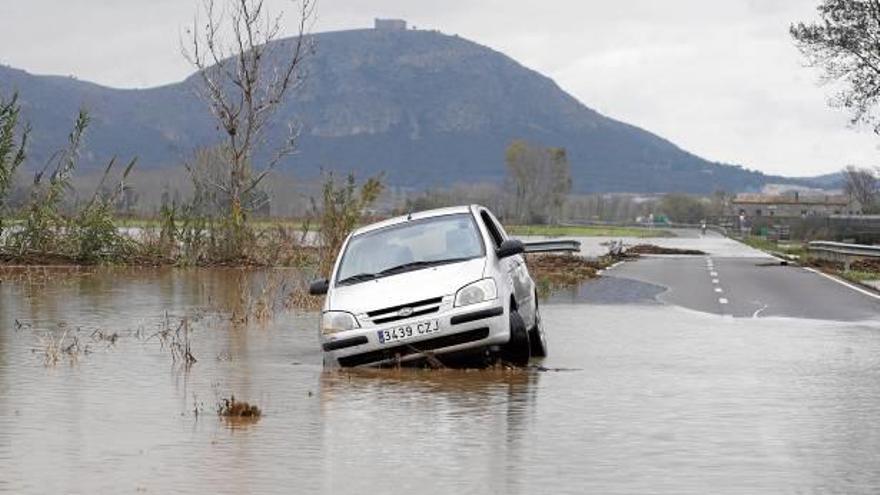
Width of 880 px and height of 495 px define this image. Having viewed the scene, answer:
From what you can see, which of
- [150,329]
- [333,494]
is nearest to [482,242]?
[150,329]

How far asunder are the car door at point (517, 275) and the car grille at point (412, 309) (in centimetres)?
111

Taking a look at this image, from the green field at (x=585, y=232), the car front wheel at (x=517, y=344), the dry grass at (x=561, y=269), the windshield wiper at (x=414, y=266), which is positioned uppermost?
the windshield wiper at (x=414, y=266)

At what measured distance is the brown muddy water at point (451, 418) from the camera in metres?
9.24

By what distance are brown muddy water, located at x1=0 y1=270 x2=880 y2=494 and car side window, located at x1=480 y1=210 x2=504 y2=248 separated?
147cm

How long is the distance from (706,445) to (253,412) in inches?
139

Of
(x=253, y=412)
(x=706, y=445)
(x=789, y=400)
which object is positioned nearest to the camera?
(x=706, y=445)

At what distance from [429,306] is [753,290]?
655 inches

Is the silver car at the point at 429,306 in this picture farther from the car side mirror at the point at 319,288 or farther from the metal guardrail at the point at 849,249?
the metal guardrail at the point at 849,249

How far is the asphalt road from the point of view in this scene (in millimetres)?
24734

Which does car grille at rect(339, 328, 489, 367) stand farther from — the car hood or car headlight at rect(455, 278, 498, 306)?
the car hood

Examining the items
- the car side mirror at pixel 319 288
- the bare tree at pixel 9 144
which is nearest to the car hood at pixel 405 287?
the car side mirror at pixel 319 288

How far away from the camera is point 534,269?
125 ft

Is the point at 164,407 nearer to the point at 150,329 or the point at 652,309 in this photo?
the point at 150,329

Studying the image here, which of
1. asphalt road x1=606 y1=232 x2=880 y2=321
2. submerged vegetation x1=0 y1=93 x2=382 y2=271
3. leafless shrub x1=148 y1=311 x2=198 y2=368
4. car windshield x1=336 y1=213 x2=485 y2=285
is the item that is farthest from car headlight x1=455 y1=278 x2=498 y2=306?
submerged vegetation x1=0 y1=93 x2=382 y2=271
